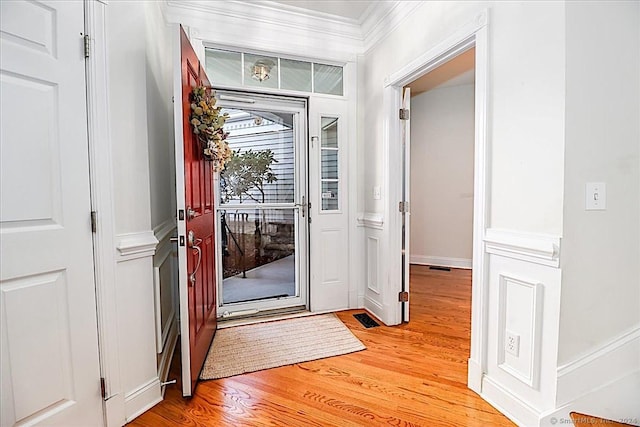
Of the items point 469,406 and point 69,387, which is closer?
point 69,387

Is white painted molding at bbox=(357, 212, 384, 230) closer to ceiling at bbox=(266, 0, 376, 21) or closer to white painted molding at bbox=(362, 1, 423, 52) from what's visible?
white painted molding at bbox=(362, 1, 423, 52)

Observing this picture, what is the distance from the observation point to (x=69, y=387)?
1409 millimetres

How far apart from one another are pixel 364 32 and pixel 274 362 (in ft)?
10.2

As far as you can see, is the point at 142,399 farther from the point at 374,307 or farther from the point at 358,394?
the point at 374,307

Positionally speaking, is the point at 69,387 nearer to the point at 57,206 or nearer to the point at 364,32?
the point at 57,206

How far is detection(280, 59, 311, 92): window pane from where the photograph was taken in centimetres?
299

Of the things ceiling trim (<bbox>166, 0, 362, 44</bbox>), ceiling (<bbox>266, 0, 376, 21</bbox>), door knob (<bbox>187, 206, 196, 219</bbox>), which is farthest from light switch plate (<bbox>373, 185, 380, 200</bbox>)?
door knob (<bbox>187, 206, 196, 219</bbox>)

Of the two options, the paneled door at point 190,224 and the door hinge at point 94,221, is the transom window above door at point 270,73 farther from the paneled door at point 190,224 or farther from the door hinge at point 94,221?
the door hinge at point 94,221

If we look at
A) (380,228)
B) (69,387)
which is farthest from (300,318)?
(69,387)

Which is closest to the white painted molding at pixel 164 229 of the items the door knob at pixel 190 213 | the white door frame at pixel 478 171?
the door knob at pixel 190 213

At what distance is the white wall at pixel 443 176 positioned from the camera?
16.3ft

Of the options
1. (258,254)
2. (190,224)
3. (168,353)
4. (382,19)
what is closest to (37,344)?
(190,224)

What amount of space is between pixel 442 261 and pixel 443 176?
1.42m

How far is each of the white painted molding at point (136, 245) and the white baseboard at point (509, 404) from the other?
2108 millimetres
